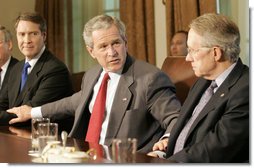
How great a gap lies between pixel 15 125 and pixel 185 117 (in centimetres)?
89

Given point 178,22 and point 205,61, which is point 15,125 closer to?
point 205,61

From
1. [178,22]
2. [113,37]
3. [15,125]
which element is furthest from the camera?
[178,22]

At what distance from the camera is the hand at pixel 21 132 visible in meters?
2.51

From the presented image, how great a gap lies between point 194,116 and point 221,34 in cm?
34

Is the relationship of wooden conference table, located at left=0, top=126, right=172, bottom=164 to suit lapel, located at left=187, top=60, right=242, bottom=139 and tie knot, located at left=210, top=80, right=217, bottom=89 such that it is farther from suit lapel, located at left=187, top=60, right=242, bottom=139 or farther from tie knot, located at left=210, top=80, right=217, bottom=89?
tie knot, located at left=210, top=80, right=217, bottom=89

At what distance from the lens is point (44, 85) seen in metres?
3.24

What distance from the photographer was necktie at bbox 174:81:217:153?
232 cm

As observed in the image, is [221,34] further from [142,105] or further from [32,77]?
[32,77]

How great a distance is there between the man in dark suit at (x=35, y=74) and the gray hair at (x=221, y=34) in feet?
4.00

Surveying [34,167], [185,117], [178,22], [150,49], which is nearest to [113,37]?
[185,117]

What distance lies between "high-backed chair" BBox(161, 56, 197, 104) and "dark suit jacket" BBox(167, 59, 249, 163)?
63 centimetres

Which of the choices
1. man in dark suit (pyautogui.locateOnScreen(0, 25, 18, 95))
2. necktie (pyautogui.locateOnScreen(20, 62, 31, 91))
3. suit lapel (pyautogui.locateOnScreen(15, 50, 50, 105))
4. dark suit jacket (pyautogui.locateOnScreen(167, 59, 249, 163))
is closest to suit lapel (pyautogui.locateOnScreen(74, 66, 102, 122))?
suit lapel (pyautogui.locateOnScreen(15, 50, 50, 105))

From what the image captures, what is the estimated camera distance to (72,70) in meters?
5.07

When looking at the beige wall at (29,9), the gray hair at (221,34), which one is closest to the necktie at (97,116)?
the gray hair at (221,34)
